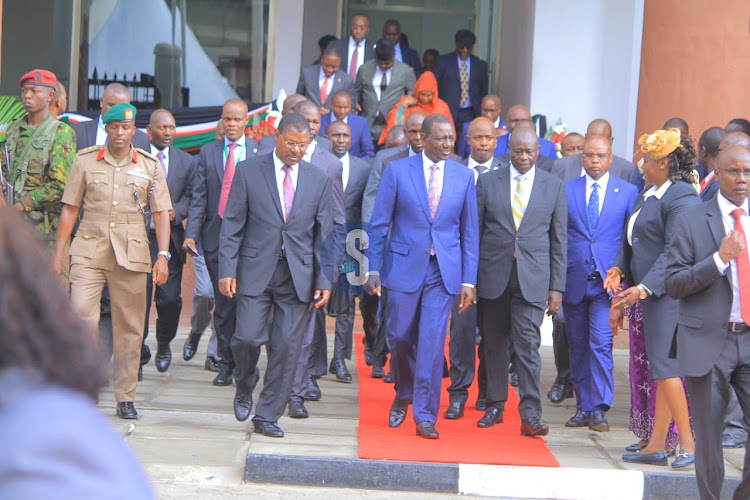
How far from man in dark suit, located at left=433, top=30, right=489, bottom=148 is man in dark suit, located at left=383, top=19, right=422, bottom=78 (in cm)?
29

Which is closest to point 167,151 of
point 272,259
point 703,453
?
point 272,259

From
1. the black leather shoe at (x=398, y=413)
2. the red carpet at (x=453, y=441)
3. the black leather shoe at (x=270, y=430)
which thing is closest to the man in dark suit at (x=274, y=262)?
the black leather shoe at (x=270, y=430)

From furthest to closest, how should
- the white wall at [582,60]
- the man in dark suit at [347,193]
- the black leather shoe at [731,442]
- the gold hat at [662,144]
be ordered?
the white wall at [582,60] < the man in dark suit at [347,193] < the black leather shoe at [731,442] < the gold hat at [662,144]

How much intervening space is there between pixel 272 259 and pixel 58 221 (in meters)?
1.78

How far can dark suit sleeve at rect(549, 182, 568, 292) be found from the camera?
25.3 feet

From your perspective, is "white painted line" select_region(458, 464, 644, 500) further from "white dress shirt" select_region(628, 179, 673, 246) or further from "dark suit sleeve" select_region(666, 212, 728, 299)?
"white dress shirt" select_region(628, 179, 673, 246)

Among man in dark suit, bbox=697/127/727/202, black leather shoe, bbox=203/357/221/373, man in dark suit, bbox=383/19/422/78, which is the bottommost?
black leather shoe, bbox=203/357/221/373

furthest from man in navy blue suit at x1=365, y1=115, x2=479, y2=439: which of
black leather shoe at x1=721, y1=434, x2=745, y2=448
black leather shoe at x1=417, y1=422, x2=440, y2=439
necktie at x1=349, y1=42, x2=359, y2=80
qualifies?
necktie at x1=349, y1=42, x2=359, y2=80

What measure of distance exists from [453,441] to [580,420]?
1.23 meters

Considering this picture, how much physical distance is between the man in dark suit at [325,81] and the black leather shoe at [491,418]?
4.80 metres

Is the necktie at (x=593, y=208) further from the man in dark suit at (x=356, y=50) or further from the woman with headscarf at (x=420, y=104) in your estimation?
the man in dark suit at (x=356, y=50)

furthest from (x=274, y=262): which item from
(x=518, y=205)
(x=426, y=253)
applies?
(x=518, y=205)

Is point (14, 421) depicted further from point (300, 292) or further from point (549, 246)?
point (549, 246)

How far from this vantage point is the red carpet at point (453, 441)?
6.83 m
